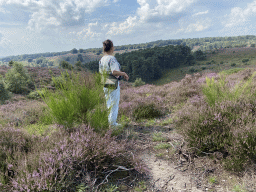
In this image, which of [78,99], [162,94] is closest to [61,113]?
[78,99]

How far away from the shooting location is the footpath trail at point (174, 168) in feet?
7.07

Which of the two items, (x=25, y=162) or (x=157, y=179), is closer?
(x=25, y=162)

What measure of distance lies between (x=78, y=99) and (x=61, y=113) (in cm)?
42

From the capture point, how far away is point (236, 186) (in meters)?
1.99

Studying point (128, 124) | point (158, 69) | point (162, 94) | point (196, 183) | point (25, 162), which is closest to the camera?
point (25, 162)

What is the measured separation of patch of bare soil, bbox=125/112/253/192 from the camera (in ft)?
7.02

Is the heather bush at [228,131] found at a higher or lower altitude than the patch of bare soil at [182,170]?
higher

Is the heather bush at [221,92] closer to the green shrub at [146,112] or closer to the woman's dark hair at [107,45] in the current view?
the green shrub at [146,112]

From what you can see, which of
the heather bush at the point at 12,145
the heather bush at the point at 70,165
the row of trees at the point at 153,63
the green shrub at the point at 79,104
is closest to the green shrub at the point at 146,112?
the green shrub at the point at 79,104

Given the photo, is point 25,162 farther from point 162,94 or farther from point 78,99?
point 162,94

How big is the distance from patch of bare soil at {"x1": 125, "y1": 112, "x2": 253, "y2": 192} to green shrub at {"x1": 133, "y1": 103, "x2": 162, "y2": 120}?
6.12 ft

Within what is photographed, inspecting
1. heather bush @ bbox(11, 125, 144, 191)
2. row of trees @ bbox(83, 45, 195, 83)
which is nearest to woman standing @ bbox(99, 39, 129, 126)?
heather bush @ bbox(11, 125, 144, 191)

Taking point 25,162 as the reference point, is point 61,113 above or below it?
above

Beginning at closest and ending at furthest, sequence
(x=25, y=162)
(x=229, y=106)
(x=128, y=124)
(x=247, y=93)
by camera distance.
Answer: (x=25, y=162)
(x=229, y=106)
(x=247, y=93)
(x=128, y=124)
